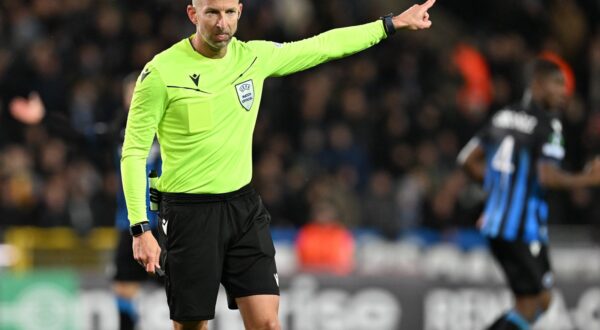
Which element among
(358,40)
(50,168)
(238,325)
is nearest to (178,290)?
(358,40)

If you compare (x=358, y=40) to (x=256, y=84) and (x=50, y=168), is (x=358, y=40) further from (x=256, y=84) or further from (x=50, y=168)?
(x=50, y=168)

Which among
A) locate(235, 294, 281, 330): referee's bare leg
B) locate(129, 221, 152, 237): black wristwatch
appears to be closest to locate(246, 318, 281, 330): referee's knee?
locate(235, 294, 281, 330): referee's bare leg

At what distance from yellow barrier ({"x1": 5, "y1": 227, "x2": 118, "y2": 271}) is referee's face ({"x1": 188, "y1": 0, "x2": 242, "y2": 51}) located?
724 centimetres

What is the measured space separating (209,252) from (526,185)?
3.18m

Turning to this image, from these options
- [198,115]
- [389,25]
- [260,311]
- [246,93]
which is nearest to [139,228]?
[198,115]

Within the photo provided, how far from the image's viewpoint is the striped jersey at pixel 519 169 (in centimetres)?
808

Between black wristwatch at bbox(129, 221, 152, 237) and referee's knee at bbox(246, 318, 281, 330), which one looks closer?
black wristwatch at bbox(129, 221, 152, 237)

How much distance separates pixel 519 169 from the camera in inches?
324

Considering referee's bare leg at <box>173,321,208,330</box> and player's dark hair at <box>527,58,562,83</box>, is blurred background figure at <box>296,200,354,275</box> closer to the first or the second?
player's dark hair at <box>527,58,562,83</box>

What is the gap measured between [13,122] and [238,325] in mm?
4525

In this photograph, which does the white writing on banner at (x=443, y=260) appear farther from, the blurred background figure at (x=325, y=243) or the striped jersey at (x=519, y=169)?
the striped jersey at (x=519, y=169)

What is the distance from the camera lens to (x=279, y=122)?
14539mm

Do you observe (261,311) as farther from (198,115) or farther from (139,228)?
(198,115)

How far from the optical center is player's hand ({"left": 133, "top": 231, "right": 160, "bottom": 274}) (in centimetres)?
556
